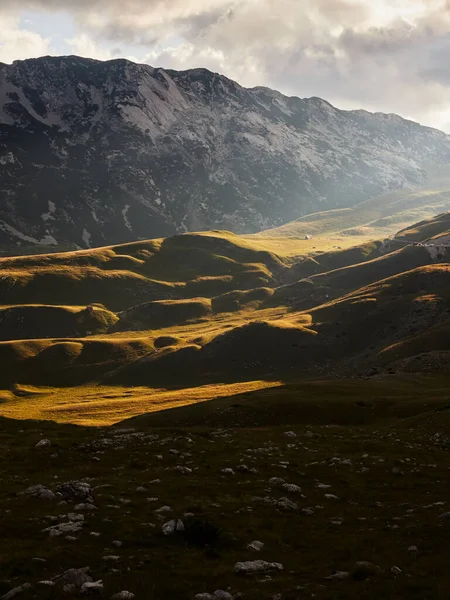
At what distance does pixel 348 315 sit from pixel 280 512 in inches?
6986

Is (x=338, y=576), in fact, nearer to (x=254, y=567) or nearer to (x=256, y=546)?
(x=254, y=567)

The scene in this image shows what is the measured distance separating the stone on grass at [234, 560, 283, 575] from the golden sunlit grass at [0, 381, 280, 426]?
77117 mm

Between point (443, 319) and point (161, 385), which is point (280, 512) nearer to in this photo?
point (161, 385)

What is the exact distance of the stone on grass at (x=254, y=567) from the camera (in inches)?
693

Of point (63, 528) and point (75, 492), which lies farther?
point (75, 492)

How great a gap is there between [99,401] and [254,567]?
125 m

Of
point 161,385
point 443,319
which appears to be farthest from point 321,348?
point 161,385

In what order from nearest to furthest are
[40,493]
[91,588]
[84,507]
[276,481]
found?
[91,588], [84,507], [40,493], [276,481]

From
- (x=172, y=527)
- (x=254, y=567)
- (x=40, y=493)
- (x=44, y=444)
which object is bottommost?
(x=254, y=567)

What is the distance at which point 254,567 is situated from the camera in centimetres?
1786

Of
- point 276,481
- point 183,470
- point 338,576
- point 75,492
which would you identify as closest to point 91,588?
point 338,576

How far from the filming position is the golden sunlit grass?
113m

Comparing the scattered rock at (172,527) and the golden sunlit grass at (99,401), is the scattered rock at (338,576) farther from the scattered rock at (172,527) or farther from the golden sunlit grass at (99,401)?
the golden sunlit grass at (99,401)

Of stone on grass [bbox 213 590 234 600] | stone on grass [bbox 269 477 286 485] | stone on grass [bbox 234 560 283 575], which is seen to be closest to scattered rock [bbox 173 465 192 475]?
stone on grass [bbox 269 477 286 485]
